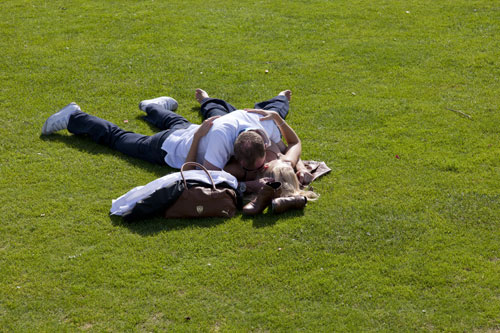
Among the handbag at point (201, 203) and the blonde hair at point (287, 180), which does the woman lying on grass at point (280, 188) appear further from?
the handbag at point (201, 203)

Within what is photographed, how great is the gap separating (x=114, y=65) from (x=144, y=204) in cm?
576

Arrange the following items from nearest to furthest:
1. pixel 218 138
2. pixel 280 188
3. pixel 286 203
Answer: pixel 286 203, pixel 280 188, pixel 218 138

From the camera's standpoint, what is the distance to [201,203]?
7023 mm

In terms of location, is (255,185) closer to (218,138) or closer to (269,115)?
(218,138)

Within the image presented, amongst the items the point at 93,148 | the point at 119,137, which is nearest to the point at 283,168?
the point at 119,137

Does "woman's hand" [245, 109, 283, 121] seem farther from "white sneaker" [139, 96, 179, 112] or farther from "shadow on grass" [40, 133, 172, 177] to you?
"white sneaker" [139, 96, 179, 112]

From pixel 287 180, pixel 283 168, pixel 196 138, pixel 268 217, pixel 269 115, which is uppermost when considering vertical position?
pixel 269 115

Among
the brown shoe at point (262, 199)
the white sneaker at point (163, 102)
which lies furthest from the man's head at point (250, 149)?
the white sneaker at point (163, 102)

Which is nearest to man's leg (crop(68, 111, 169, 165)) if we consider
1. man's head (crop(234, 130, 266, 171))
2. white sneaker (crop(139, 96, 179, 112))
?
white sneaker (crop(139, 96, 179, 112))

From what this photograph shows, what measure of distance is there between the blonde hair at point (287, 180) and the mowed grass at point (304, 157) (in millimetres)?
221

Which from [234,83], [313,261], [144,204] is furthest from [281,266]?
[234,83]

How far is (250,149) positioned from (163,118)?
97.8 inches

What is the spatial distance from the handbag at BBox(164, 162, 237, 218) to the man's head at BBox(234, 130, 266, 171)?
564 mm

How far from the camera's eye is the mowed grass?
5.77 metres
